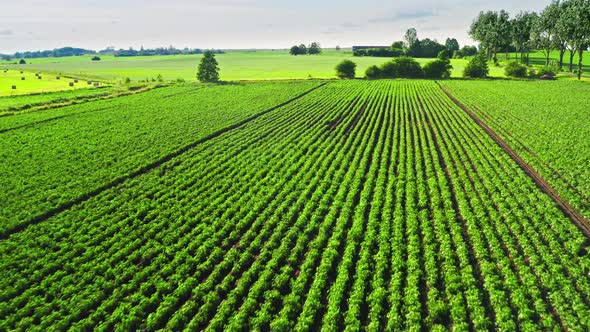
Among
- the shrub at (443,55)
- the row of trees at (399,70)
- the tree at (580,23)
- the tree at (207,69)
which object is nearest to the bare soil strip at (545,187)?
the tree at (580,23)

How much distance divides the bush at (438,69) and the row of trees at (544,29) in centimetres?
2753

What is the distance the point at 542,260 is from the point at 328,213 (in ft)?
38.0

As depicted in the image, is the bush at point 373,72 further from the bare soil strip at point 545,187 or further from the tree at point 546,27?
the bare soil strip at point 545,187

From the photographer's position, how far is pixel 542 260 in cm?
1606

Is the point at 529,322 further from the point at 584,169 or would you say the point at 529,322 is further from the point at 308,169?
the point at 584,169

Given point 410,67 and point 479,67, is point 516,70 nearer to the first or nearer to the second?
point 479,67

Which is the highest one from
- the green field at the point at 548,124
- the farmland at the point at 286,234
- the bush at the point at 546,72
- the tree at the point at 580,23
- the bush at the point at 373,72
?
the tree at the point at 580,23

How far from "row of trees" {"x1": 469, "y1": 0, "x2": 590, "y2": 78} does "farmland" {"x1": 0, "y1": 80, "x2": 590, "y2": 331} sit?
193 ft

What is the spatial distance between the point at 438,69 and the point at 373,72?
19823 millimetres

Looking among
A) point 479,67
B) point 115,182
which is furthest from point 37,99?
point 479,67

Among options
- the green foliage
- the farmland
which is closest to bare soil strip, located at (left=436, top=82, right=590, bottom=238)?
the farmland

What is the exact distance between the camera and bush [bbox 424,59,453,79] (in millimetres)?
99750

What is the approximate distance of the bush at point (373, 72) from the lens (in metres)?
104

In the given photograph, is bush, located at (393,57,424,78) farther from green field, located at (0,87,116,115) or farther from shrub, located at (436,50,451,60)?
green field, located at (0,87,116,115)
